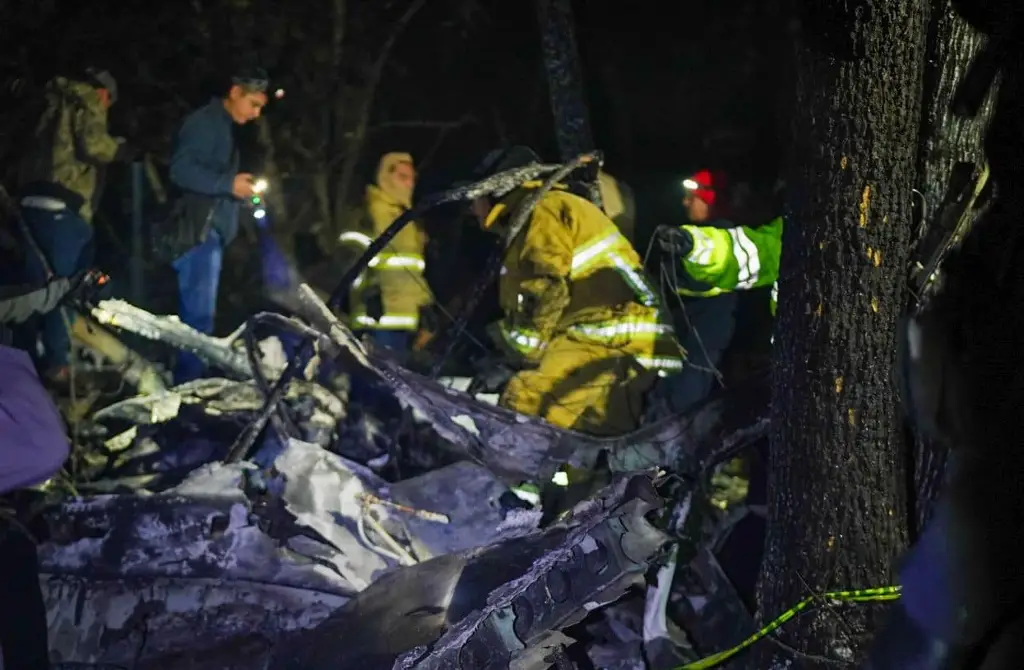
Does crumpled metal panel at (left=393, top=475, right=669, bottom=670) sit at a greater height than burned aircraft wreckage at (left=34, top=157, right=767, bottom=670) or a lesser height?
greater

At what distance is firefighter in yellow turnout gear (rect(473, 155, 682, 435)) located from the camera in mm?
4500

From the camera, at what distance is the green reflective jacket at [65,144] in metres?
5.87

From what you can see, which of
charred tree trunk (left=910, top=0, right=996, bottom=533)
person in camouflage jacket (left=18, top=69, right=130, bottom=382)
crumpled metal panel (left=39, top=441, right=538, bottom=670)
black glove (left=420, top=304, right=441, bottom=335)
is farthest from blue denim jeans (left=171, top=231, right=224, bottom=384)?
charred tree trunk (left=910, top=0, right=996, bottom=533)

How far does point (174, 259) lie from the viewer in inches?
254

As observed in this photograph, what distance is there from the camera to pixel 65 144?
593 centimetres

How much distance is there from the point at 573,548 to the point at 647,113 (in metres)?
5.72

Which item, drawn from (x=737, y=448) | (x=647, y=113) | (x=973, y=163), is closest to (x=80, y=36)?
(x=647, y=113)

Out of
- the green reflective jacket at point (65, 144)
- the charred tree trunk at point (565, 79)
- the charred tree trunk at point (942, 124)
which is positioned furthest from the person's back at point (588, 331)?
the green reflective jacket at point (65, 144)

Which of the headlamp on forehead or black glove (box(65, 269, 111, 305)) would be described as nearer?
black glove (box(65, 269, 111, 305))

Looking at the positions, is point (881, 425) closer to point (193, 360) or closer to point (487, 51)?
point (193, 360)

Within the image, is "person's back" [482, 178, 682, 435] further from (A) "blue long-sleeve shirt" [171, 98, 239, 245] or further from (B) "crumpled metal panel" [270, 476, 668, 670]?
(A) "blue long-sleeve shirt" [171, 98, 239, 245]

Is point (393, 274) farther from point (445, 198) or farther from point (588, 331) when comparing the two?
point (588, 331)

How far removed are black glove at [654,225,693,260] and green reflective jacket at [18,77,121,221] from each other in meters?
3.88

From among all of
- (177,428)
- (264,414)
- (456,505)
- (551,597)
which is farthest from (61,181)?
(551,597)
